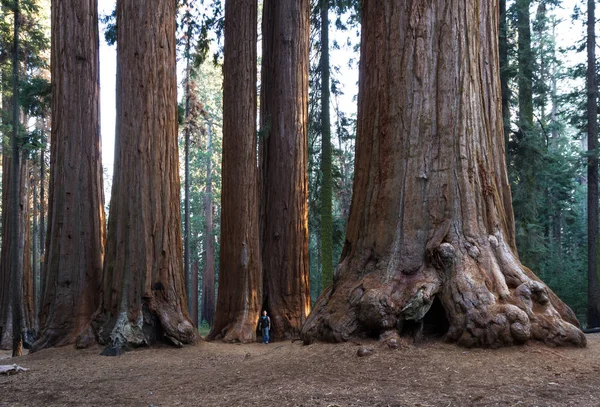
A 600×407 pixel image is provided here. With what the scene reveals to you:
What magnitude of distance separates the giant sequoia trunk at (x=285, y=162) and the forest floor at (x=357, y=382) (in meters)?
6.81

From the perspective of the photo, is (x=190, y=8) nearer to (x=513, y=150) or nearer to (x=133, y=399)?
(x=513, y=150)

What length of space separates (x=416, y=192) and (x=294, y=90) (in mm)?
8539

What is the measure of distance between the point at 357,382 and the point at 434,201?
205 cm

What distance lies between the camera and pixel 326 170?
703 inches

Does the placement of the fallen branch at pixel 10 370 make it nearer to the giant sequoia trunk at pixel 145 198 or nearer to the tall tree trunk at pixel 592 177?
the giant sequoia trunk at pixel 145 198

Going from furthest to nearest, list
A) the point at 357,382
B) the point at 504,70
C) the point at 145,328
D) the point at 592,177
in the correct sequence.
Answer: the point at 592,177 → the point at 504,70 → the point at 145,328 → the point at 357,382

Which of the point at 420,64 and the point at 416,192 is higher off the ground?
the point at 420,64

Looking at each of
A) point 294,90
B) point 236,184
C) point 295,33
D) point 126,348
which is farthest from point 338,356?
point 295,33

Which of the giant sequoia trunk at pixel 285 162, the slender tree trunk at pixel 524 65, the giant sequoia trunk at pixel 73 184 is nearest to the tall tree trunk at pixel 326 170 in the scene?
the giant sequoia trunk at pixel 285 162

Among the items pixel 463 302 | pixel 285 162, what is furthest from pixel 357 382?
pixel 285 162

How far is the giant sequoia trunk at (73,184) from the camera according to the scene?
388 inches

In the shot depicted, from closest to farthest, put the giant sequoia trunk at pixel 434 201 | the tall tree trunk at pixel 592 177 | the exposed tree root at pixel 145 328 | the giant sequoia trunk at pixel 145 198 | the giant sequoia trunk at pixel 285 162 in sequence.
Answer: the giant sequoia trunk at pixel 434 201, the exposed tree root at pixel 145 328, the giant sequoia trunk at pixel 145 198, the giant sequoia trunk at pixel 285 162, the tall tree trunk at pixel 592 177

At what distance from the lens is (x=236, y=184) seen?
12.4 metres

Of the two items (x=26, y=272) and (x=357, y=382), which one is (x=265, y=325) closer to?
(x=357, y=382)
